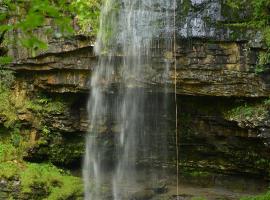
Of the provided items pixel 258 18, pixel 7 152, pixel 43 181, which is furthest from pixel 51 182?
pixel 258 18

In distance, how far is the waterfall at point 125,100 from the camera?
9.55m

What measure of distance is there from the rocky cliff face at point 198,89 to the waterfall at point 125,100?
159mm

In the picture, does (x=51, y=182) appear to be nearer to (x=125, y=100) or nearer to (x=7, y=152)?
(x=7, y=152)

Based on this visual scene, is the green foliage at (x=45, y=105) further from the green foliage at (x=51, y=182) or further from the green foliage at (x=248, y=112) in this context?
the green foliage at (x=248, y=112)

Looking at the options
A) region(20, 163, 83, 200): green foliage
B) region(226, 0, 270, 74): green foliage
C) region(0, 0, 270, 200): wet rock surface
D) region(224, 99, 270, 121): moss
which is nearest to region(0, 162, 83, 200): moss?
region(20, 163, 83, 200): green foliage

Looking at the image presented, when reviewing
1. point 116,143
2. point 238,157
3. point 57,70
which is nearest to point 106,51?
point 57,70

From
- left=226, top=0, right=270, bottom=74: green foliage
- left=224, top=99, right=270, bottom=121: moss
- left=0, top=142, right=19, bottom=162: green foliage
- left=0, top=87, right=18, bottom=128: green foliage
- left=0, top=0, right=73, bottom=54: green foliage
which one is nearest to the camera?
left=0, top=0, right=73, bottom=54: green foliage

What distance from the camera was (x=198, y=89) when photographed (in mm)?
9281

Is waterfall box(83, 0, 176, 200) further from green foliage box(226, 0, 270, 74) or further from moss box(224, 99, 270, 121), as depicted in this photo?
moss box(224, 99, 270, 121)

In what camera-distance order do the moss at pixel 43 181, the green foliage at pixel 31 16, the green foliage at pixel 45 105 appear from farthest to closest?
the green foliage at pixel 45 105, the moss at pixel 43 181, the green foliage at pixel 31 16

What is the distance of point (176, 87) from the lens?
947 cm

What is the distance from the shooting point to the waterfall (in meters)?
9.55

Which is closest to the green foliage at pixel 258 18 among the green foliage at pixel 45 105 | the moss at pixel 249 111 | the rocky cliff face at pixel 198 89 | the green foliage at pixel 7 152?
the rocky cliff face at pixel 198 89

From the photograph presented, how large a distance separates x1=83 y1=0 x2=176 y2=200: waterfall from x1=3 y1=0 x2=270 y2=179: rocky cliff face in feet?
0.52
